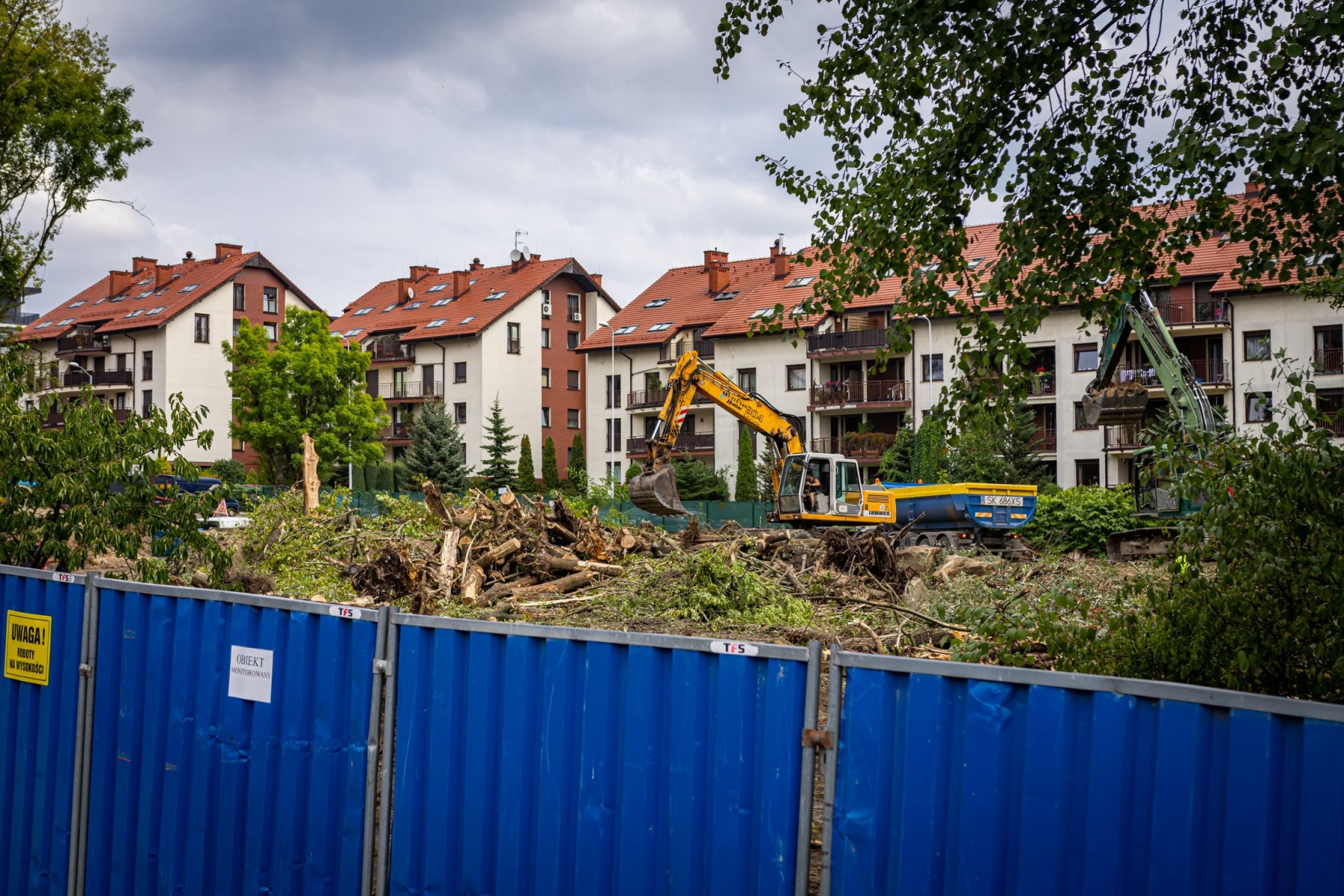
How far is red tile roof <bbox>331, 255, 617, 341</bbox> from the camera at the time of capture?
72438 millimetres

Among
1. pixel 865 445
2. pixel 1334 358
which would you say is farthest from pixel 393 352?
pixel 1334 358

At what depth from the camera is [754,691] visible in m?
4.86

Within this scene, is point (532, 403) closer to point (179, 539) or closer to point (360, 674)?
point (179, 539)

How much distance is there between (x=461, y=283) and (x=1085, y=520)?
51.4 m

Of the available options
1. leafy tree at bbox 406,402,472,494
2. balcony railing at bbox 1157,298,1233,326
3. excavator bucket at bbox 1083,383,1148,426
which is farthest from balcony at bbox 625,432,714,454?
excavator bucket at bbox 1083,383,1148,426

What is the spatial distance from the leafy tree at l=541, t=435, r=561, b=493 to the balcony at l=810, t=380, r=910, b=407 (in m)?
15.9

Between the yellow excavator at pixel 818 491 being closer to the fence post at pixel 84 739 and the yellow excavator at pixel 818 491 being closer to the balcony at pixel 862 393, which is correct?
the fence post at pixel 84 739

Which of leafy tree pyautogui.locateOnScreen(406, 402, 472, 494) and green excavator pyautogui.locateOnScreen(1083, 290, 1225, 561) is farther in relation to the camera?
leafy tree pyautogui.locateOnScreen(406, 402, 472, 494)

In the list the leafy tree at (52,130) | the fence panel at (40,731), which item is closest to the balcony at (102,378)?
the leafy tree at (52,130)

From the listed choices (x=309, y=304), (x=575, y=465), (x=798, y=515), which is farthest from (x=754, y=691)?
(x=309, y=304)

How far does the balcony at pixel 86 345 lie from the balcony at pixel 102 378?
4.47 feet

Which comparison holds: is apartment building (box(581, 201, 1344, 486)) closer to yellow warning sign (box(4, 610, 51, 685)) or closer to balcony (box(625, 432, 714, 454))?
balcony (box(625, 432, 714, 454))

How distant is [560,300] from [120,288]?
30664 millimetres

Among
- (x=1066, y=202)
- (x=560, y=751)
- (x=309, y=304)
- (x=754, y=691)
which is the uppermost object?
(x=309, y=304)
